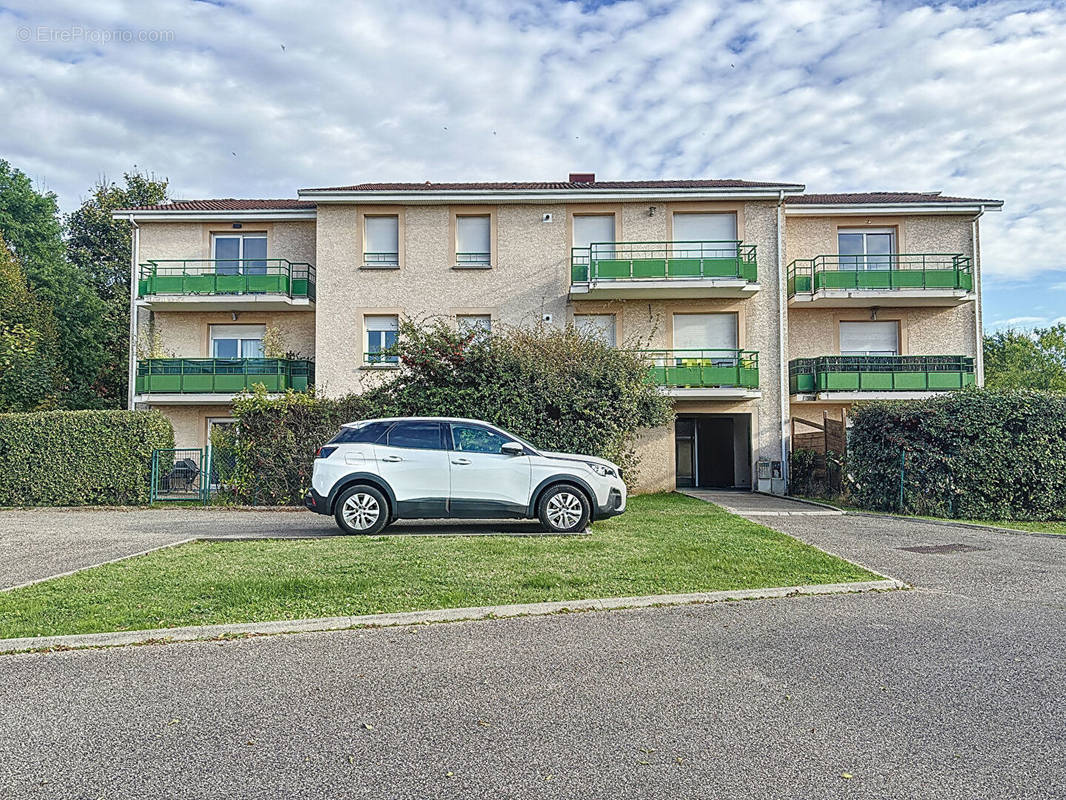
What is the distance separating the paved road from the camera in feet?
11.9

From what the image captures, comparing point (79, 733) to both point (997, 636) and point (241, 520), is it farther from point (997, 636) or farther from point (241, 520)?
point (241, 520)

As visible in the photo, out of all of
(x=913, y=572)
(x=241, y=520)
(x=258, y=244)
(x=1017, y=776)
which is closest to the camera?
(x=1017, y=776)

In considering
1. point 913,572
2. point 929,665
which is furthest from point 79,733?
point 913,572

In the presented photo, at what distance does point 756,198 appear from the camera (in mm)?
24594

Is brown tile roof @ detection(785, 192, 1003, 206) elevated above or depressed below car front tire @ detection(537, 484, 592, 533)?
above

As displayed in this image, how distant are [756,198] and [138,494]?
18.3 metres

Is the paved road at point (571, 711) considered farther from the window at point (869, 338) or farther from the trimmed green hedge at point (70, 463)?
the window at point (869, 338)

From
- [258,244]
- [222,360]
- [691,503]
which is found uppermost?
[258,244]

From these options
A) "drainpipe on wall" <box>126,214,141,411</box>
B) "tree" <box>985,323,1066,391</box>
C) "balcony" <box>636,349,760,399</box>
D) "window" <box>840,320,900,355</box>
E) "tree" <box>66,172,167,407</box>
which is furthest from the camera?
"tree" <box>985,323,1066,391</box>

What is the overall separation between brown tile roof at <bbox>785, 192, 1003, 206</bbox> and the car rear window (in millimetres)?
18071

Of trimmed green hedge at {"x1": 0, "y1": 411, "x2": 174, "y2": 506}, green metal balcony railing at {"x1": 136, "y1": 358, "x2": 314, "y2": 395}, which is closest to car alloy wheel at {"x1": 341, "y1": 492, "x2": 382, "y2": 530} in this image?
trimmed green hedge at {"x1": 0, "y1": 411, "x2": 174, "y2": 506}

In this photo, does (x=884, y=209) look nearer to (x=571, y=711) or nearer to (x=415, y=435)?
(x=415, y=435)

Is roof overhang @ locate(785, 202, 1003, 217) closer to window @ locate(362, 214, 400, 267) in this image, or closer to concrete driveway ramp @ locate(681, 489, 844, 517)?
concrete driveway ramp @ locate(681, 489, 844, 517)

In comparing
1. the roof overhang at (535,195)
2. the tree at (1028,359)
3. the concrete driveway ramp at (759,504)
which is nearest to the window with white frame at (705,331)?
the roof overhang at (535,195)
